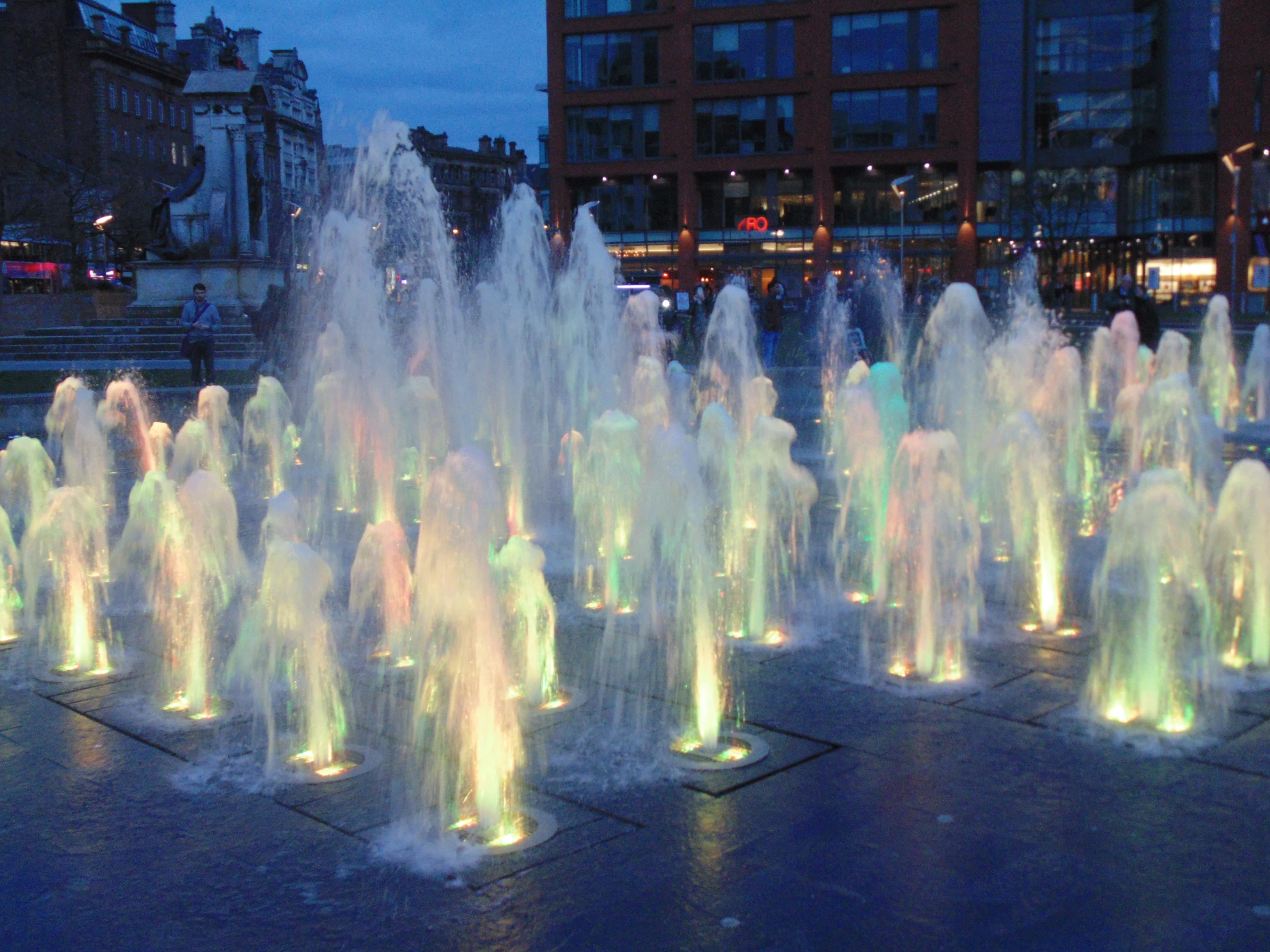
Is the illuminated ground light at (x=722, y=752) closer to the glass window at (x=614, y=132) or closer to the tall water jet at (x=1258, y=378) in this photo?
the tall water jet at (x=1258, y=378)

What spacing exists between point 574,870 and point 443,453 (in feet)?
36.0

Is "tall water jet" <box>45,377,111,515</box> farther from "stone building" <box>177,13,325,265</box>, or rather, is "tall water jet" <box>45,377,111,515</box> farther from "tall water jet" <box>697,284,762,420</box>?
"stone building" <box>177,13,325,265</box>

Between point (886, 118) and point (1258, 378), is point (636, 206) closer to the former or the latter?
point (886, 118)

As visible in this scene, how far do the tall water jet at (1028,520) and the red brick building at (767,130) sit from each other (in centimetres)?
4540

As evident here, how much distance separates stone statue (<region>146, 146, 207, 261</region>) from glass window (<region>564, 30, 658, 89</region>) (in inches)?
1269

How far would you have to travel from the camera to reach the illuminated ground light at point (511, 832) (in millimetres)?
4504

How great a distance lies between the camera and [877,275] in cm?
5566

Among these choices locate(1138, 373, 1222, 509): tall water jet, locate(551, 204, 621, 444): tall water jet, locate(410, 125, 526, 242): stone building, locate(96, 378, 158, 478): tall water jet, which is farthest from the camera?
locate(410, 125, 526, 242): stone building

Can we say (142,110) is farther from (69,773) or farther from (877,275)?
(69,773)

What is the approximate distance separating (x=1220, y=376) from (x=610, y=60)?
138ft

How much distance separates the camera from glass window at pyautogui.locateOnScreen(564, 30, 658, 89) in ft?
186

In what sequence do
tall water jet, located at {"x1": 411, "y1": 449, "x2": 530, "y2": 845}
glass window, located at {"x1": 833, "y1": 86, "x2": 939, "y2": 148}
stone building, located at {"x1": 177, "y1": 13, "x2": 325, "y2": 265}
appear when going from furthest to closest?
1. stone building, located at {"x1": 177, "y1": 13, "x2": 325, "y2": 265}
2. glass window, located at {"x1": 833, "y1": 86, "x2": 939, "y2": 148}
3. tall water jet, located at {"x1": 411, "y1": 449, "x2": 530, "y2": 845}

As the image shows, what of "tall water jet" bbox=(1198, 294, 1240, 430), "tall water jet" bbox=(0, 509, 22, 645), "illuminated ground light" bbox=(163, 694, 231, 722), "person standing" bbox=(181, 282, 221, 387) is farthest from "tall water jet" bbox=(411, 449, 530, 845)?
"tall water jet" bbox=(1198, 294, 1240, 430)

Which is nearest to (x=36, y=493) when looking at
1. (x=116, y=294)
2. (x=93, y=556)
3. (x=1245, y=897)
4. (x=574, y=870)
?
(x=93, y=556)
